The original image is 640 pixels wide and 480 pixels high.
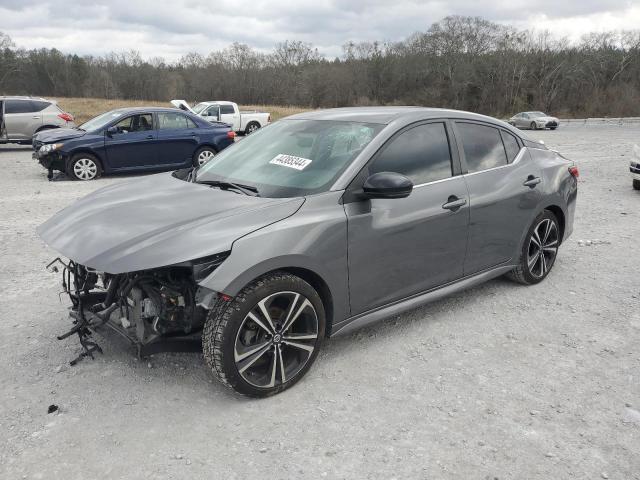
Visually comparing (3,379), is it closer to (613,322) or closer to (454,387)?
(454,387)

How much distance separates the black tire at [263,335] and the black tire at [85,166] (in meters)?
9.85

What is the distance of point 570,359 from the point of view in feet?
12.1

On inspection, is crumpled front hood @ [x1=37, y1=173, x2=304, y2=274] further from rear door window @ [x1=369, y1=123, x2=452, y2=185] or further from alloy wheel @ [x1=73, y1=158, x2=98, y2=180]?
alloy wheel @ [x1=73, y1=158, x2=98, y2=180]

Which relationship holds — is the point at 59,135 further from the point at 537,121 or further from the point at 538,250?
the point at 537,121

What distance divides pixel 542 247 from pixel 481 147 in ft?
4.32

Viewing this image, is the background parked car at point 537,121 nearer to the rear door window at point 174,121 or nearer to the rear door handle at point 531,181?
the rear door window at point 174,121

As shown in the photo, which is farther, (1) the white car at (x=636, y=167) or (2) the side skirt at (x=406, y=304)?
(1) the white car at (x=636, y=167)

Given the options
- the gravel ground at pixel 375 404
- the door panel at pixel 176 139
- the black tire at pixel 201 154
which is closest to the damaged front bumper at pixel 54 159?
the door panel at pixel 176 139

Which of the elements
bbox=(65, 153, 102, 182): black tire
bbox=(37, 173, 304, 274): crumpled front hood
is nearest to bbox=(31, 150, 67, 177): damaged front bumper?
bbox=(65, 153, 102, 182): black tire

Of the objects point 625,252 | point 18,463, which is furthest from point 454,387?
point 625,252

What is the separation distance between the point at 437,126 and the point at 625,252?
366 centimetres

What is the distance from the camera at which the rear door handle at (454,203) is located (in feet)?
12.9

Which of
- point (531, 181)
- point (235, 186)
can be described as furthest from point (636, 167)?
point (235, 186)

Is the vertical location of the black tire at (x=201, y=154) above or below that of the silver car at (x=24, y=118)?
below
